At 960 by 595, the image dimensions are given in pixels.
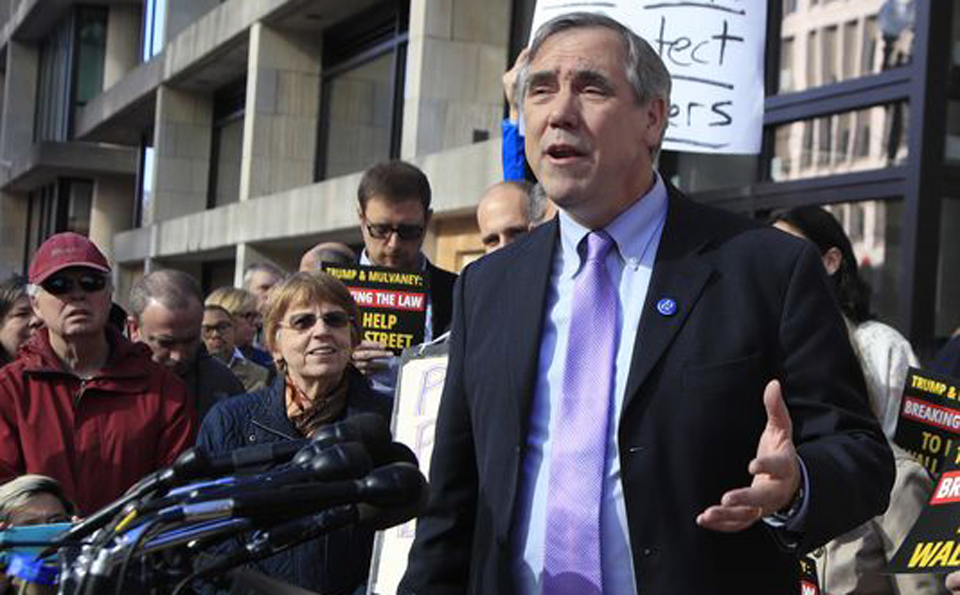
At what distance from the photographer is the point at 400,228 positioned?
18.2 feet

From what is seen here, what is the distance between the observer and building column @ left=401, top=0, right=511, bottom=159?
43.9 feet

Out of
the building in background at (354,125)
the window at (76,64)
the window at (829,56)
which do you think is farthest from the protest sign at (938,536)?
the window at (76,64)

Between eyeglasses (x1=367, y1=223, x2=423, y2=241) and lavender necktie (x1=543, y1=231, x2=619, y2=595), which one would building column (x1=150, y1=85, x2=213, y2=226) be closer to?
eyeglasses (x1=367, y1=223, x2=423, y2=241)

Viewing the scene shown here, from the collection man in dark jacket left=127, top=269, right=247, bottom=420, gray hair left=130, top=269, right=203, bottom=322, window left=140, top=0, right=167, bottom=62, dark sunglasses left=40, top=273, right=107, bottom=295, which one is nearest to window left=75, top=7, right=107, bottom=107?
window left=140, top=0, right=167, bottom=62

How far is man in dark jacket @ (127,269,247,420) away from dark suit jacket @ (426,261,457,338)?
45.4 inches

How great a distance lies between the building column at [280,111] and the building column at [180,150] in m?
6.00

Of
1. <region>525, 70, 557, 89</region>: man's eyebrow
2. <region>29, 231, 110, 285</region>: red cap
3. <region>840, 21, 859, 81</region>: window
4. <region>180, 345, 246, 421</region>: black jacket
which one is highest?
<region>840, 21, 859, 81</region>: window

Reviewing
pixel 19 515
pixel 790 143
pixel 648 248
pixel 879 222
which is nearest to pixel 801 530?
pixel 648 248

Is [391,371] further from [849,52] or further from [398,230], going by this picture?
[849,52]

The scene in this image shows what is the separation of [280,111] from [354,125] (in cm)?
128

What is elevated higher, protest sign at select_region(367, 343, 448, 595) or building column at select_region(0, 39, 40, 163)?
building column at select_region(0, 39, 40, 163)

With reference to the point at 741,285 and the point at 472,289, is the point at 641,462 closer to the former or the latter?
the point at 741,285

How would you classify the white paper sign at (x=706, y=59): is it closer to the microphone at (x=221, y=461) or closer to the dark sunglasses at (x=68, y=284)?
the dark sunglasses at (x=68, y=284)

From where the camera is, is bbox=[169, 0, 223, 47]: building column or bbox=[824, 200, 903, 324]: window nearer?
bbox=[824, 200, 903, 324]: window
